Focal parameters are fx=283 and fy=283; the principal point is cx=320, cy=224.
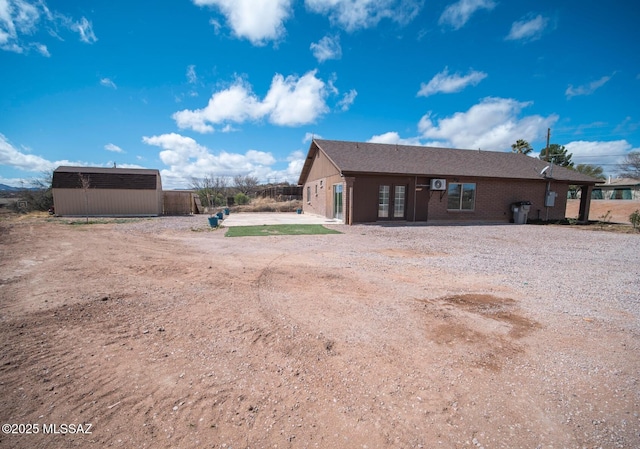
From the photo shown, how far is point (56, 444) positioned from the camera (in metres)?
1.80

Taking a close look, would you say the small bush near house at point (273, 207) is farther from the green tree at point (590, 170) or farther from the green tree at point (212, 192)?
the green tree at point (590, 170)

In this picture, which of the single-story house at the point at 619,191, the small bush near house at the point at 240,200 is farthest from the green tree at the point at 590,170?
the small bush near house at the point at 240,200

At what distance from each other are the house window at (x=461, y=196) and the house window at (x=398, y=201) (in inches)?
113

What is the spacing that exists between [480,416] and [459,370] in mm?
542

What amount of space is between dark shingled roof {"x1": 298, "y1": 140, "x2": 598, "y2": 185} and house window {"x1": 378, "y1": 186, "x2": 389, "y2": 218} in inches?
39.5

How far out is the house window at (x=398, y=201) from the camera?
15492mm

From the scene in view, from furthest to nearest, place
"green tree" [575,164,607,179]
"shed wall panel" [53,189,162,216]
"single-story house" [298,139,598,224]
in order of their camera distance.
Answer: "green tree" [575,164,607,179], "shed wall panel" [53,189,162,216], "single-story house" [298,139,598,224]

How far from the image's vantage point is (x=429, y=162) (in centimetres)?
1706

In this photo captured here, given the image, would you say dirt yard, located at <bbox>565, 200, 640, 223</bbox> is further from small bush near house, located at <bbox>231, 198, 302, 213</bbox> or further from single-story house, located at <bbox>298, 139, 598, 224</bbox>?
small bush near house, located at <bbox>231, 198, 302, 213</bbox>

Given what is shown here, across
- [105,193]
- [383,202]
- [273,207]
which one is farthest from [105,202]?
[383,202]

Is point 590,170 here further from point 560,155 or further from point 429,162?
point 429,162

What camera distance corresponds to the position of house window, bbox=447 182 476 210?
53.4 ft

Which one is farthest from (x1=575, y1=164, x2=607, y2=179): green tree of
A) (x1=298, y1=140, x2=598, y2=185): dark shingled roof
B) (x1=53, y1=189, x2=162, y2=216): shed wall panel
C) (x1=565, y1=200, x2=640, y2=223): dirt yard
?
(x1=53, y1=189, x2=162, y2=216): shed wall panel

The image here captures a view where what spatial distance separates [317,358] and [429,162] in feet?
54.3
